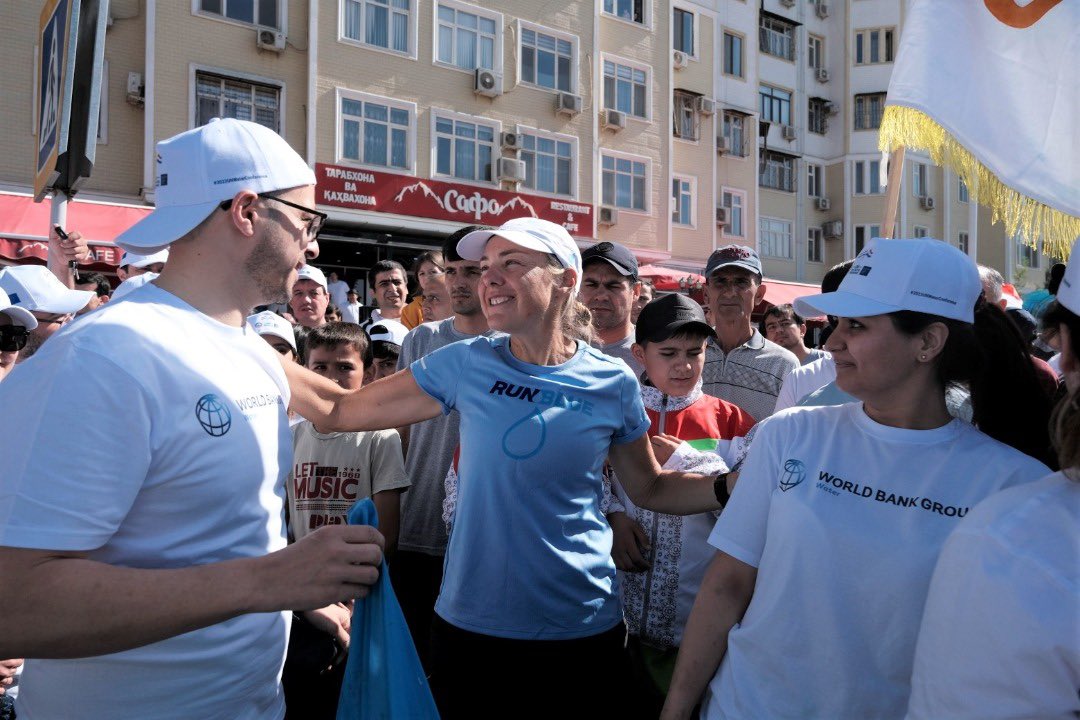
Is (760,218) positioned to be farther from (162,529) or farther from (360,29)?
(162,529)

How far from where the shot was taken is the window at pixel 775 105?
91.8 feet

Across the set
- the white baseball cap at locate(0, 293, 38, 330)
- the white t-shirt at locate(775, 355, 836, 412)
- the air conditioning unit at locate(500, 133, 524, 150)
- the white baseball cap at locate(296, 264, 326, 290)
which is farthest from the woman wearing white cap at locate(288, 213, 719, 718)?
the air conditioning unit at locate(500, 133, 524, 150)

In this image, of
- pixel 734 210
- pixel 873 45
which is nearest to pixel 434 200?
pixel 734 210

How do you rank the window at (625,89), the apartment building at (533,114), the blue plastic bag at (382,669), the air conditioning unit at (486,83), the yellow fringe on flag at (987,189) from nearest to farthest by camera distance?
the blue plastic bag at (382,669) < the yellow fringe on flag at (987,189) < the apartment building at (533,114) < the air conditioning unit at (486,83) < the window at (625,89)

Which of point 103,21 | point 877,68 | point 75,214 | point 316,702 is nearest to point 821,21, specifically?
point 877,68

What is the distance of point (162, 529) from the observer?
1.58m

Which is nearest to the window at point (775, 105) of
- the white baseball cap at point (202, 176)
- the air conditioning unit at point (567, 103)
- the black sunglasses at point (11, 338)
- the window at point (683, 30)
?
the window at point (683, 30)

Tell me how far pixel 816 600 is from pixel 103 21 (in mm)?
4483

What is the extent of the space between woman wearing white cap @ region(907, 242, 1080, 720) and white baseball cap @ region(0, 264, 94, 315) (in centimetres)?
432

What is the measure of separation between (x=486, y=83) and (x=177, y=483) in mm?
18614

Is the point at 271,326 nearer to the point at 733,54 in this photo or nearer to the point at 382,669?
the point at 382,669

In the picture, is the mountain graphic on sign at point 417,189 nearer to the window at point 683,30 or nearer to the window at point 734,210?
the window at point 683,30

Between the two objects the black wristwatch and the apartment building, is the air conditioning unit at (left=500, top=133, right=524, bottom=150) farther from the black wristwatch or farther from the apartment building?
the black wristwatch

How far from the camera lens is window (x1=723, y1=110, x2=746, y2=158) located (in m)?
25.8
